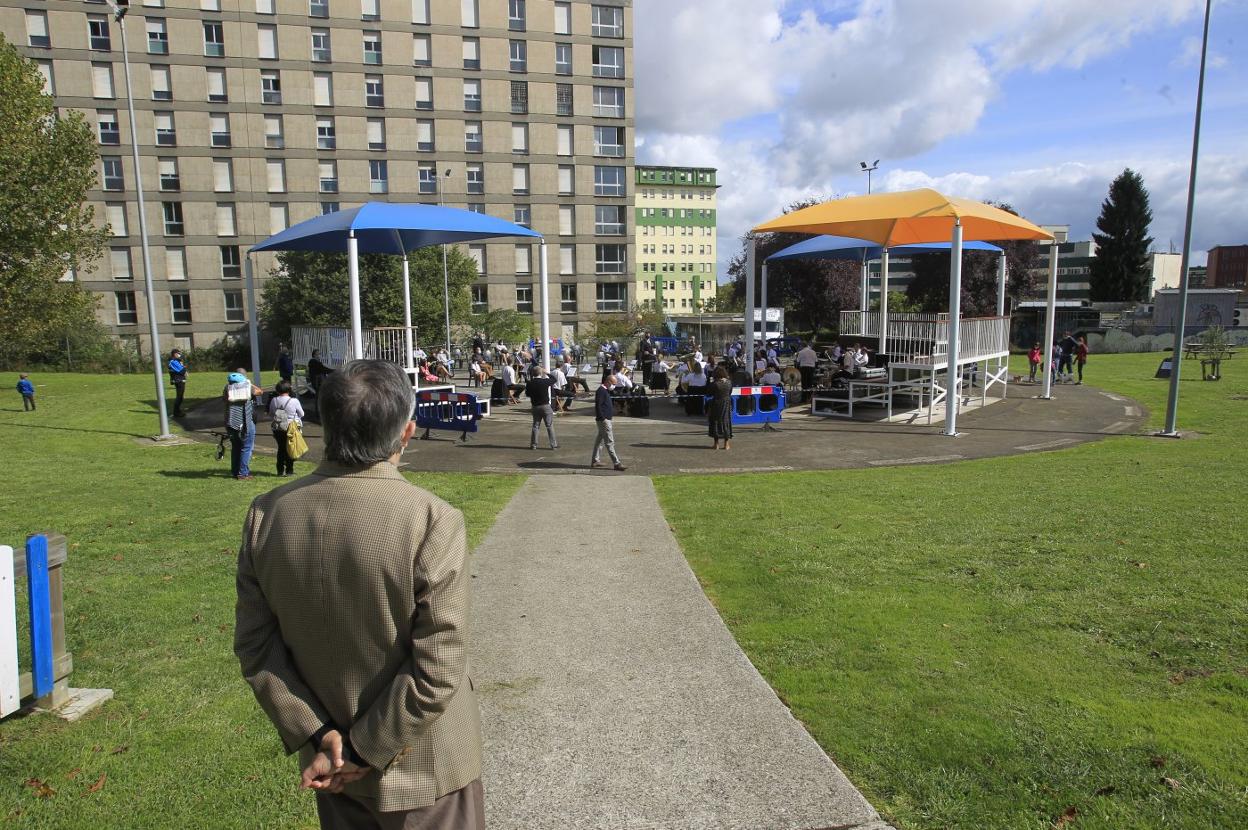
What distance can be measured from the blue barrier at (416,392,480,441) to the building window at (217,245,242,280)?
1457 inches

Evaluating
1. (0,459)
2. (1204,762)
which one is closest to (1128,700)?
(1204,762)

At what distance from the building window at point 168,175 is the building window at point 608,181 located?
25.3 metres

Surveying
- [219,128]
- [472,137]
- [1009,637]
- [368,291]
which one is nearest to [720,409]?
[1009,637]

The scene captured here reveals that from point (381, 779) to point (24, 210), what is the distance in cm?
2853

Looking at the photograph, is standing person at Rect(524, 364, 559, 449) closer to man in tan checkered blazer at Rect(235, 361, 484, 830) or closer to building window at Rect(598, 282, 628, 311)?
man in tan checkered blazer at Rect(235, 361, 484, 830)

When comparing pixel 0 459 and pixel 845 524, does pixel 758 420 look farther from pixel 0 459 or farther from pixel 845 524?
pixel 0 459

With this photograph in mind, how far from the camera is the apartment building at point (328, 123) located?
45.8m

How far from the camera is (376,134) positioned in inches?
1943

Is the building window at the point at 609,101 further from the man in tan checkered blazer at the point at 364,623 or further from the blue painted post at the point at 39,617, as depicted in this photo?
the man in tan checkered blazer at the point at 364,623

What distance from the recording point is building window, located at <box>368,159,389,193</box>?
49344 mm

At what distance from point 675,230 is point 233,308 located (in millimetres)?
83334

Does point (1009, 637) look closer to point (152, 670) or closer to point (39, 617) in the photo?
point (152, 670)

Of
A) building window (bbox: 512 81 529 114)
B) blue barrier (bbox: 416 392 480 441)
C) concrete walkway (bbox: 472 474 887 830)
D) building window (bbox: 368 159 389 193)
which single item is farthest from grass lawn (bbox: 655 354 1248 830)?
building window (bbox: 512 81 529 114)

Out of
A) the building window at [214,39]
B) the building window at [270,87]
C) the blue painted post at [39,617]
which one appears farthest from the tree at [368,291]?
the blue painted post at [39,617]
